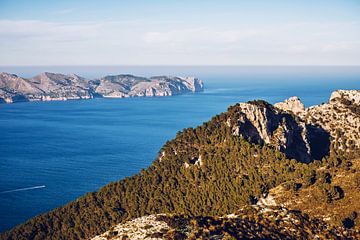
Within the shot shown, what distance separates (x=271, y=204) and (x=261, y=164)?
21624 millimetres

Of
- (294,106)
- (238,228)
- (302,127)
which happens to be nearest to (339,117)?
(302,127)

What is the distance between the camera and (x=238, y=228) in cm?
4947

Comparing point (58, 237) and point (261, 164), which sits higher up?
point (261, 164)

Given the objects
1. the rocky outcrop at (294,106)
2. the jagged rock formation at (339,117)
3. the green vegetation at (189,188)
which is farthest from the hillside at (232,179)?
the rocky outcrop at (294,106)

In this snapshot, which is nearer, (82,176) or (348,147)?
(348,147)

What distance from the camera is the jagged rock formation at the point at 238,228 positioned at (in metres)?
47.9

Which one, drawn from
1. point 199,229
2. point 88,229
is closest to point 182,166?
point 88,229

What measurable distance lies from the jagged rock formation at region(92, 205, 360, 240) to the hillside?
302mm

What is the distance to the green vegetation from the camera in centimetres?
7150

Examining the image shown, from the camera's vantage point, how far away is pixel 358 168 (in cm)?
6362

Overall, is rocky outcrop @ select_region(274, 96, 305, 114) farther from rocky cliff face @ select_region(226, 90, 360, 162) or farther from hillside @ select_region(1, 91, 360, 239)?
hillside @ select_region(1, 91, 360, 239)

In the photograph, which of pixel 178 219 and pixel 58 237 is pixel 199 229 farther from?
pixel 58 237

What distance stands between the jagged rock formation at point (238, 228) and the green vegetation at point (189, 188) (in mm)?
11678

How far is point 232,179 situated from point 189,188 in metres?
8.73
